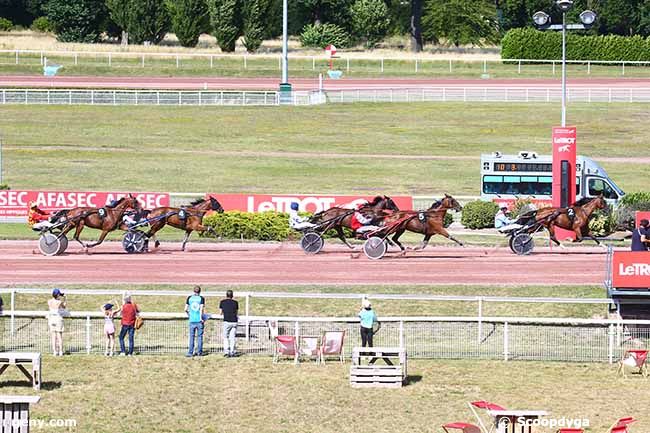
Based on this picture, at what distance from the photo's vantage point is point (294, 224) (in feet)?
99.8

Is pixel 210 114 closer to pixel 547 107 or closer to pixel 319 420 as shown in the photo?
pixel 547 107

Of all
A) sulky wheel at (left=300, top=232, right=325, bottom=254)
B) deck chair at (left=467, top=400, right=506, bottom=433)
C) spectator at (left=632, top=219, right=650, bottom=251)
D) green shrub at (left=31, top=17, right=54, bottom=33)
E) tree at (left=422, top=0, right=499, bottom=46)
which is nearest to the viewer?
deck chair at (left=467, top=400, right=506, bottom=433)

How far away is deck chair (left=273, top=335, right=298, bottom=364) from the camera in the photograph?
2180 centimetres

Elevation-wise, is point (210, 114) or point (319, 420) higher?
point (210, 114)

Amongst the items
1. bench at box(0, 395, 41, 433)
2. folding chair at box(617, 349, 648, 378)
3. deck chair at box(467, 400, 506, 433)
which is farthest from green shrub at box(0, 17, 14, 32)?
bench at box(0, 395, 41, 433)

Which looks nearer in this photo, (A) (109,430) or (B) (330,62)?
(A) (109,430)

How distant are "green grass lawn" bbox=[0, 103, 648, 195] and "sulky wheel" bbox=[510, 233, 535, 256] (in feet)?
38.1

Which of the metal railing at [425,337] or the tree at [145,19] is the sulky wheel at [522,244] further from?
the tree at [145,19]

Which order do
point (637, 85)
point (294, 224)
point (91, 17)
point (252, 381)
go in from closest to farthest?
1. point (252, 381)
2. point (294, 224)
3. point (637, 85)
4. point (91, 17)

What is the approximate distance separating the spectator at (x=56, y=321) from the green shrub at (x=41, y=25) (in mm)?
72530

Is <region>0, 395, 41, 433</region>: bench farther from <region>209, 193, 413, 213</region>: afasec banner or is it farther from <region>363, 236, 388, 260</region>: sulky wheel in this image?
<region>209, 193, 413, 213</region>: afasec banner

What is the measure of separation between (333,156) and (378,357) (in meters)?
29.2

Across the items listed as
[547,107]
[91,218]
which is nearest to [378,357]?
[91,218]

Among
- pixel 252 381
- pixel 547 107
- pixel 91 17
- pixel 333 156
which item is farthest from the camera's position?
pixel 91 17
